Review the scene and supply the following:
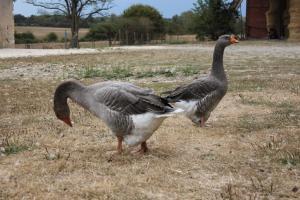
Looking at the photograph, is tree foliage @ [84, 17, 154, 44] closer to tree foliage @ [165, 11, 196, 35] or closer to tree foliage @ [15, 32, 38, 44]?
tree foliage @ [165, 11, 196, 35]

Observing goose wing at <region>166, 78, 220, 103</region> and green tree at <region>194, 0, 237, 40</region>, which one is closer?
goose wing at <region>166, 78, 220, 103</region>

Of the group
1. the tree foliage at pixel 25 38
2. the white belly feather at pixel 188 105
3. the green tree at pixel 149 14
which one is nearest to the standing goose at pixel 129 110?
the white belly feather at pixel 188 105

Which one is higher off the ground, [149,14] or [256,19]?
[149,14]

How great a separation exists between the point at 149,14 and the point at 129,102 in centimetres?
5766

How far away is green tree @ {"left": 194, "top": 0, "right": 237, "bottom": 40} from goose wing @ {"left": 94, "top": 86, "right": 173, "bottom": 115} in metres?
41.8

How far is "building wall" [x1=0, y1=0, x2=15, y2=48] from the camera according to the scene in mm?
39375

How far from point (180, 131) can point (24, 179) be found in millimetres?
2813

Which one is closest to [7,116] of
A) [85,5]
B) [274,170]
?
[274,170]

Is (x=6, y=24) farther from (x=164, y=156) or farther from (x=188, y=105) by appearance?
(x=164, y=156)

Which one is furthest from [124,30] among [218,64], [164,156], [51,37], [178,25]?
[164,156]

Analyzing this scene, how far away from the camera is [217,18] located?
154ft

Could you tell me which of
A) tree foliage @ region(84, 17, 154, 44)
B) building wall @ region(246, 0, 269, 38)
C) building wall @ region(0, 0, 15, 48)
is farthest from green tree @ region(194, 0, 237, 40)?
building wall @ region(0, 0, 15, 48)

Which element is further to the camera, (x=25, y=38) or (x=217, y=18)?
(x=25, y=38)

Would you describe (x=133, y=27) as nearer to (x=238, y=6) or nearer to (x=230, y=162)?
(x=238, y=6)
